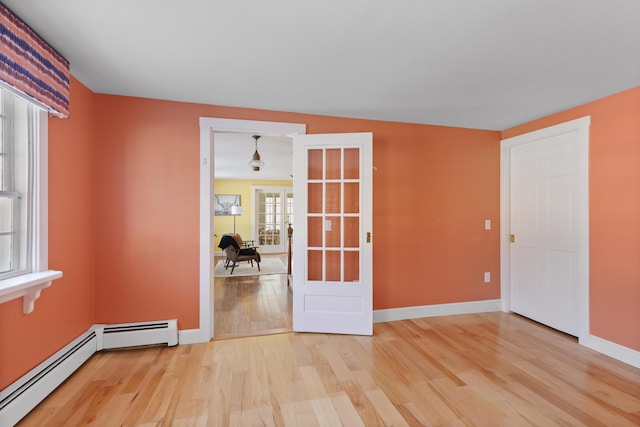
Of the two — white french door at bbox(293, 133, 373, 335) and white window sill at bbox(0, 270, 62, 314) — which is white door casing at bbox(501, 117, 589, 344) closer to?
white french door at bbox(293, 133, 373, 335)

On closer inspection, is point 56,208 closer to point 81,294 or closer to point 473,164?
point 81,294

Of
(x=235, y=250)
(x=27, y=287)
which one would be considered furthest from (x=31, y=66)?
(x=235, y=250)

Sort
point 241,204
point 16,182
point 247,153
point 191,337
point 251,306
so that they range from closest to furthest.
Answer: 1. point 16,182
2. point 191,337
3. point 251,306
4. point 247,153
5. point 241,204

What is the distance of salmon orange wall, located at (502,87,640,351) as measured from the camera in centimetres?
237

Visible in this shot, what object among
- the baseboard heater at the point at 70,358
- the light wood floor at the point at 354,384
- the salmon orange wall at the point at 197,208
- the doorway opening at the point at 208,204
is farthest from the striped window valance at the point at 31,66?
the light wood floor at the point at 354,384

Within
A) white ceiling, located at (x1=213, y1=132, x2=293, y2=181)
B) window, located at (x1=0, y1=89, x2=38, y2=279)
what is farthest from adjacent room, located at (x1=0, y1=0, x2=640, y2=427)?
white ceiling, located at (x1=213, y1=132, x2=293, y2=181)

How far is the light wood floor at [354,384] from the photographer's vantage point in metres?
1.73

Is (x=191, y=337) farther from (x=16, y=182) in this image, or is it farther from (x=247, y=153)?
(x=247, y=153)

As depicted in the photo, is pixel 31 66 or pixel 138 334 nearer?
pixel 31 66

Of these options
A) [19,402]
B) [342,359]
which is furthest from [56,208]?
[342,359]

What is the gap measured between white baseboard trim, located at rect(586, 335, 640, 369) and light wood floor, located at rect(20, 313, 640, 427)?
78mm

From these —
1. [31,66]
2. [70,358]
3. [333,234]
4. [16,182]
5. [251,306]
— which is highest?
[31,66]

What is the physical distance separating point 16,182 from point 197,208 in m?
1.21

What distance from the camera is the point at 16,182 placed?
175 centimetres
